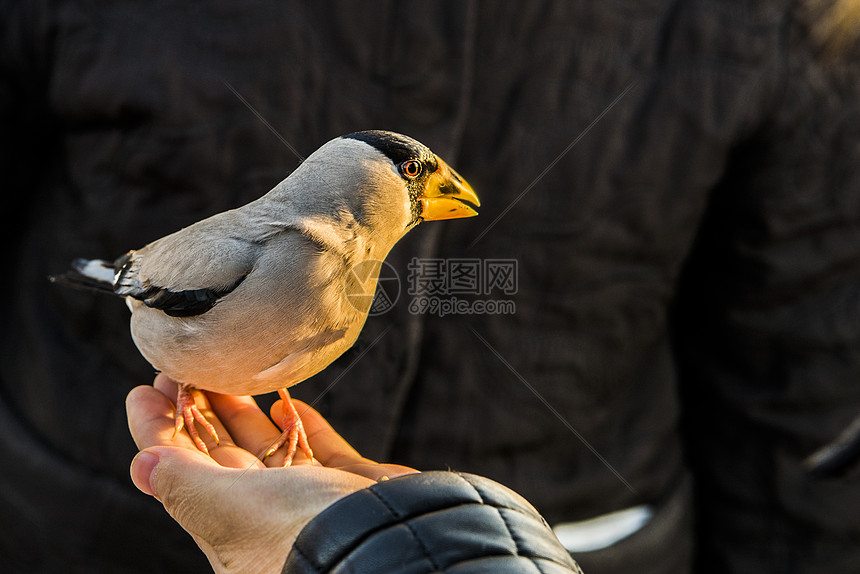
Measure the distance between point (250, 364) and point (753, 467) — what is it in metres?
0.81

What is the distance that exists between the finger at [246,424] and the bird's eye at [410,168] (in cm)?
28

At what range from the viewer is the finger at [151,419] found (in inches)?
22.1

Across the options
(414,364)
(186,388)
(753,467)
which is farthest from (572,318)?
(186,388)

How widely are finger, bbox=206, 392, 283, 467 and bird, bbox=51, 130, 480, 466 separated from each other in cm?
10

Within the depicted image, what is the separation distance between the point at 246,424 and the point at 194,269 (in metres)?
0.19

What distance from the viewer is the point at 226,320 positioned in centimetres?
48

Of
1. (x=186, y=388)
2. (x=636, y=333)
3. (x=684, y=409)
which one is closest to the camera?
(x=186, y=388)

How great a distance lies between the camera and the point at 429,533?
14.2 inches

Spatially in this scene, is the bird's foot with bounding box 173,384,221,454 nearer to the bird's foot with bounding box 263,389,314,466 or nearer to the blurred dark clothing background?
the bird's foot with bounding box 263,389,314,466

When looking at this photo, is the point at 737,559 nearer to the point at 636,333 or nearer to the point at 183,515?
the point at 636,333

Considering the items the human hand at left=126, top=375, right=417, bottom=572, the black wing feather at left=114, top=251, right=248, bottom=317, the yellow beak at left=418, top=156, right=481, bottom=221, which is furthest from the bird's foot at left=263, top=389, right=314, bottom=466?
the yellow beak at left=418, top=156, right=481, bottom=221

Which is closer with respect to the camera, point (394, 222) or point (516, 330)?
point (394, 222)

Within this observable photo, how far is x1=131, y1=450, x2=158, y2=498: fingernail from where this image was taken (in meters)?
0.50

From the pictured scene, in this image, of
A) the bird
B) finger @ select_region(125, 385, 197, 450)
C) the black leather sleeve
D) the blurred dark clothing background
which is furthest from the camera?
the blurred dark clothing background
